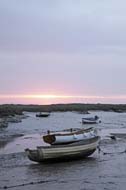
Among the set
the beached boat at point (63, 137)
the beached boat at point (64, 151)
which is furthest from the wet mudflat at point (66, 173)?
the beached boat at point (63, 137)

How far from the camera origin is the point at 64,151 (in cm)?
2603

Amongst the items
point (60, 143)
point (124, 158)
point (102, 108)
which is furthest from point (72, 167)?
point (102, 108)

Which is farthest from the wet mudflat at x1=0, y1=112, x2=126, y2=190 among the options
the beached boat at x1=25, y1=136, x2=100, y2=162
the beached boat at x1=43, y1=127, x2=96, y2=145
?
the beached boat at x1=43, y1=127, x2=96, y2=145

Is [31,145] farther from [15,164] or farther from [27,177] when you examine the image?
[27,177]

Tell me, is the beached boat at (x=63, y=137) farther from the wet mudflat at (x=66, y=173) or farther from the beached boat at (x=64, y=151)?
the wet mudflat at (x=66, y=173)

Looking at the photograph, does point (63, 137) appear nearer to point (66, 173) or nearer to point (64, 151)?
point (64, 151)

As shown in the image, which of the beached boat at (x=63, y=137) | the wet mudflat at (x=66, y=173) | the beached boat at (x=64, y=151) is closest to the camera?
the wet mudflat at (x=66, y=173)

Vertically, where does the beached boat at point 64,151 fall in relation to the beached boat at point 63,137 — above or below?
below

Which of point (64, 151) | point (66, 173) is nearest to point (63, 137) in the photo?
point (64, 151)

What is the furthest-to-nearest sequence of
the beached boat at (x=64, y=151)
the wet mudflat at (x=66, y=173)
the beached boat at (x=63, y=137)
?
the beached boat at (x=63, y=137) → the beached boat at (x=64, y=151) → the wet mudflat at (x=66, y=173)

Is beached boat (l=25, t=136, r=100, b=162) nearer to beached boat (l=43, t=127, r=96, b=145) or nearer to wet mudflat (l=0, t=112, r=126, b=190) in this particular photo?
wet mudflat (l=0, t=112, r=126, b=190)

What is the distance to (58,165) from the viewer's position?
83.2 feet

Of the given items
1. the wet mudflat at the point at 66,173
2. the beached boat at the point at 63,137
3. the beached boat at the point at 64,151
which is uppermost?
the beached boat at the point at 63,137

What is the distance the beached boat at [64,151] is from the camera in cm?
2506
